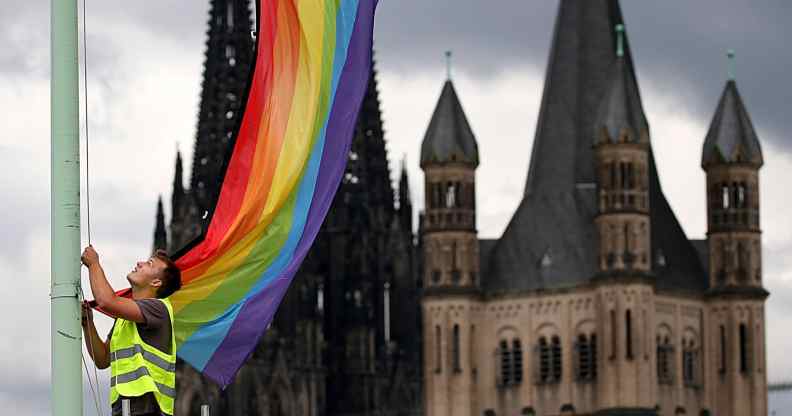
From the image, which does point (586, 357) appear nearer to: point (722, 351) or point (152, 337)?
point (722, 351)

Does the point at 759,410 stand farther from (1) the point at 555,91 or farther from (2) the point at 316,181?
(2) the point at 316,181

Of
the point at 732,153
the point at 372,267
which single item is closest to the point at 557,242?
the point at 732,153

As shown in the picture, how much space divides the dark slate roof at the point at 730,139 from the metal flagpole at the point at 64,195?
9499 cm

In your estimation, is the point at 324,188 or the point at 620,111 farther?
the point at 620,111

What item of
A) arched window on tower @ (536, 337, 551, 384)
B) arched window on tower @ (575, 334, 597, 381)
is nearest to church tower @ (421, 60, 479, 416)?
arched window on tower @ (536, 337, 551, 384)

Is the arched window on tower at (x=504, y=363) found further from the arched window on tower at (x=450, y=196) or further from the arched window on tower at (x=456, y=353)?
the arched window on tower at (x=450, y=196)

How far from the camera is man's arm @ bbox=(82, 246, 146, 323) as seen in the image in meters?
10.8

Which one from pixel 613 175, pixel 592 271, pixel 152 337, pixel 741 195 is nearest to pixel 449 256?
pixel 592 271

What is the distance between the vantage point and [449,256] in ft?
342

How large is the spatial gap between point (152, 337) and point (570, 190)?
9295 centimetres

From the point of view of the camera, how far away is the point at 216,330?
11.8 m

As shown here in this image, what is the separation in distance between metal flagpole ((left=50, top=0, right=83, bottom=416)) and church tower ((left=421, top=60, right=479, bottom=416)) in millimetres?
90716

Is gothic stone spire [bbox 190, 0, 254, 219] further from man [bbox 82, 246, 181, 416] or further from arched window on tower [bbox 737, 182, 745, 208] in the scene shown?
man [bbox 82, 246, 181, 416]

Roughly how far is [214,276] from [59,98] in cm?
138
